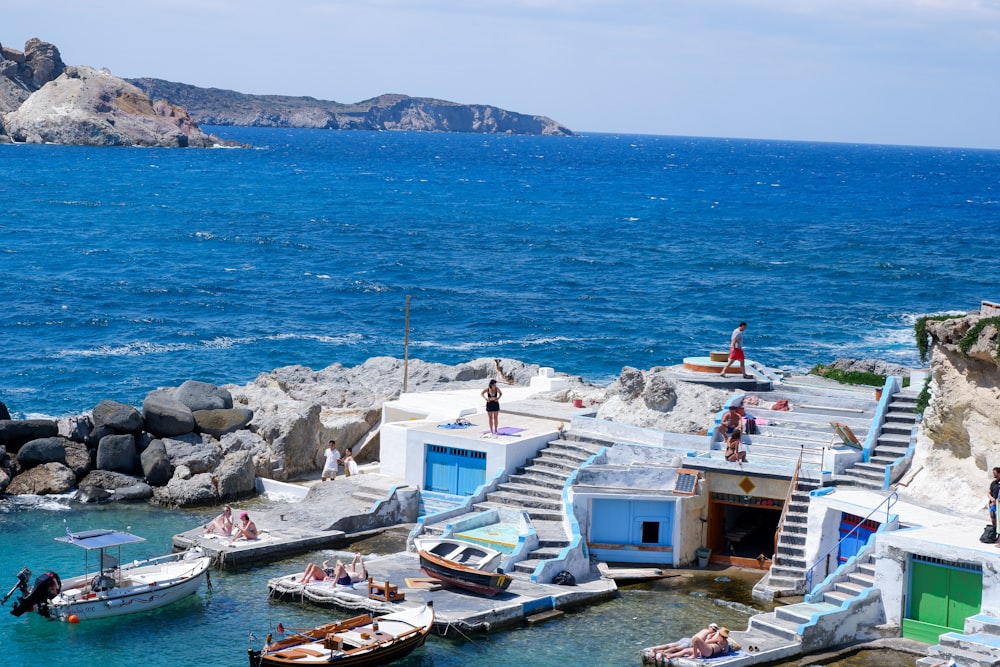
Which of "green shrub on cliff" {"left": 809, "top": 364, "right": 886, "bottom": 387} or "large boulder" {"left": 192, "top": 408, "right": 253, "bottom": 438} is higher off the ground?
"green shrub on cliff" {"left": 809, "top": 364, "right": 886, "bottom": 387}

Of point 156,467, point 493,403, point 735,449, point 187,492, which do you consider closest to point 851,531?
point 735,449

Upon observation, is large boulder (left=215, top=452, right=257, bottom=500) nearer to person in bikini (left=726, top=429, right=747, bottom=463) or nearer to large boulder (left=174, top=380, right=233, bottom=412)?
large boulder (left=174, top=380, right=233, bottom=412)

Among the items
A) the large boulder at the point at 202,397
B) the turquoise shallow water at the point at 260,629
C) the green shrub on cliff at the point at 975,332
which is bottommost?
the turquoise shallow water at the point at 260,629

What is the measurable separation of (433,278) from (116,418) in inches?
2074

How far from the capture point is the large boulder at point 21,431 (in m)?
37.9

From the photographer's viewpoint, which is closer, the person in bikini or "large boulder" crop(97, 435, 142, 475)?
the person in bikini

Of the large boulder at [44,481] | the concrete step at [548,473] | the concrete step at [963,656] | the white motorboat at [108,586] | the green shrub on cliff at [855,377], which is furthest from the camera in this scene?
the green shrub on cliff at [855,377]

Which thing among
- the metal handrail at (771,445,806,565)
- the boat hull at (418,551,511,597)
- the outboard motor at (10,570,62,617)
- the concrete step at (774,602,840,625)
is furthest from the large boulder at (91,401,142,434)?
the concrete step at (774,602,840,625)

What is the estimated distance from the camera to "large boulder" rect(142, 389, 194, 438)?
1521 inches

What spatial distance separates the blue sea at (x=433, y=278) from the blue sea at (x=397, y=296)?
0.29m

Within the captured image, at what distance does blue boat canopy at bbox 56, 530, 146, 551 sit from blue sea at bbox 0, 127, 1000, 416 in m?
25.2

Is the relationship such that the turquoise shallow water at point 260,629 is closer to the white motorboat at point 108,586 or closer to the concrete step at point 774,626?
the white motorboat at point 108,586

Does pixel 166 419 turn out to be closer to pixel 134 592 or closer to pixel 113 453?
pixel 113 453

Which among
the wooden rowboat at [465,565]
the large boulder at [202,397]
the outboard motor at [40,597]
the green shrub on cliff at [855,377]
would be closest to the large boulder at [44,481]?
the large boulder at [202,397]
